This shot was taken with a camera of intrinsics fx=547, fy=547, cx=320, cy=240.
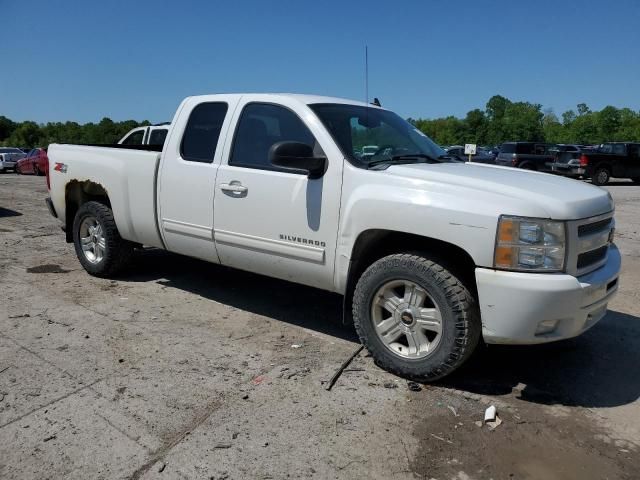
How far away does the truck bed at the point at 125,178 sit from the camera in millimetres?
5121

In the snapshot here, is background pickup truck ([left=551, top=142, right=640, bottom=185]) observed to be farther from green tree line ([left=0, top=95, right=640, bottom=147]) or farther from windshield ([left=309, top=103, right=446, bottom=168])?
green tree line ([left=0, top=95, right=640, bottom=147])

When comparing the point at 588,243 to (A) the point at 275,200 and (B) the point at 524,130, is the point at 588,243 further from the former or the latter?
(B) the point at 524,130

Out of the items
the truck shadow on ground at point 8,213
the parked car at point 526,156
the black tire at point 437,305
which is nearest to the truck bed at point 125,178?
the black tire at point 437,305

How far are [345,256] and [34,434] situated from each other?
84.7 inches

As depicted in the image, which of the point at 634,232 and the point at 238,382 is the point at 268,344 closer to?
the point at 238,382

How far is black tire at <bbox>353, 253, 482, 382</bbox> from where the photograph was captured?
3.37 metres

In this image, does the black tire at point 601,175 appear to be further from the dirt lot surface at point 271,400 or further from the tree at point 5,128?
the tree at point 5,128

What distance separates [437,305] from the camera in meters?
3.44

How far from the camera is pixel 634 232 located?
9805 millimetres

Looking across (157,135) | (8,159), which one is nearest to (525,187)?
(157,135)

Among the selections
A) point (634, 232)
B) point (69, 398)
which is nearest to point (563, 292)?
point (69, 398)

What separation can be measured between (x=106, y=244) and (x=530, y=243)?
4.30 m

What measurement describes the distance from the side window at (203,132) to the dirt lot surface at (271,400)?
4.64 ft

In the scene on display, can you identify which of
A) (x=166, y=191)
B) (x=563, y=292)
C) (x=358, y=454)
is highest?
(x=166, y=191)
